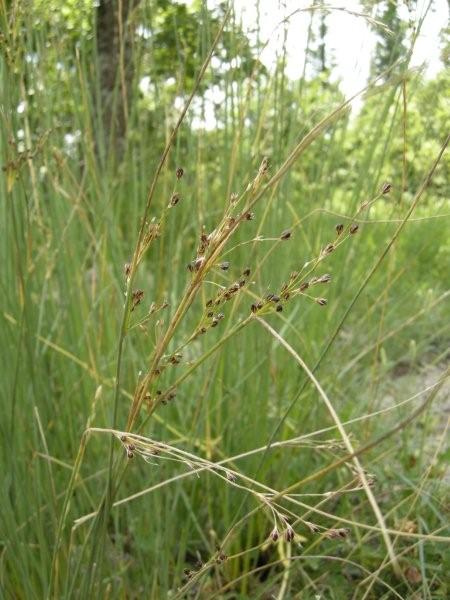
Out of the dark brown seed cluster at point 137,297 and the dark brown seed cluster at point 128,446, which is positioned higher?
the dark brown seed cluster at point 137,297

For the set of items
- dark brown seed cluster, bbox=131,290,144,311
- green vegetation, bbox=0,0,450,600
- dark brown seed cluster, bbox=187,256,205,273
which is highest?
dark brown seed cluster, bbox=187,256,205,273

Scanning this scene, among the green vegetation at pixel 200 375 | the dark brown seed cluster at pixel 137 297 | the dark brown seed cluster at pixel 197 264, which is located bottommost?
the green vegetation at pixel 200 375

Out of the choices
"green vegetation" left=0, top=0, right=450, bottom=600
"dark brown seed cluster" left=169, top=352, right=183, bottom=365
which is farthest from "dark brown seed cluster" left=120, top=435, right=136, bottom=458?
"green vegetation" left=0, top=0, right=450, bottom=600

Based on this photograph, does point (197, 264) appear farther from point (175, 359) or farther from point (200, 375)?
point (200, 375)

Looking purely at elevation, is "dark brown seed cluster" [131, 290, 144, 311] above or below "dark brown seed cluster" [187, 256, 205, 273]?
below

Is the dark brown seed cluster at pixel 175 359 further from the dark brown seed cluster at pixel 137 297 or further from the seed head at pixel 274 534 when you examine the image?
the seed head at pixel 274 534

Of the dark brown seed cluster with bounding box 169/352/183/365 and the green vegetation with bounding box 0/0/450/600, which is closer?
the dark brown seed cluster with bounding box 169/352/183/365

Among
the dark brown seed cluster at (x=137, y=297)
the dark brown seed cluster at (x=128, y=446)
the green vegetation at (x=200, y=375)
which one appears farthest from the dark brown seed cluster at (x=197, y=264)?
the green vegetation at (x=200, y=375)

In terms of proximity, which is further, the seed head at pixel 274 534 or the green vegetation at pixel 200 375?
the green vegetation at pixel 200 375

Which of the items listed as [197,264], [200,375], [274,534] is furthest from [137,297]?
[200,375]

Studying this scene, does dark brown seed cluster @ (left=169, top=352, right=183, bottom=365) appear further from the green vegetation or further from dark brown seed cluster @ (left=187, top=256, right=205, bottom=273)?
the green vegetation

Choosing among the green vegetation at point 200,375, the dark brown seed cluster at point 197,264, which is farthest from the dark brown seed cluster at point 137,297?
the green vegetation at point 200,375

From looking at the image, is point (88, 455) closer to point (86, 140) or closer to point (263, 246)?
point (263, 246)
